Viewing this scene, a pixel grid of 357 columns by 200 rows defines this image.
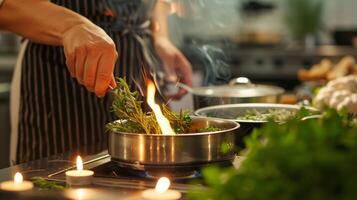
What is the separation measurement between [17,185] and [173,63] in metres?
1.38

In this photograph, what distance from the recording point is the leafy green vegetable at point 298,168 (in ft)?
2.27

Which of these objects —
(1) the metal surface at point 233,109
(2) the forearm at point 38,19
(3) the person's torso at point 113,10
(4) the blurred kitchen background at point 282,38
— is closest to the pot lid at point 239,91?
(1) the metal surface at point 233,109

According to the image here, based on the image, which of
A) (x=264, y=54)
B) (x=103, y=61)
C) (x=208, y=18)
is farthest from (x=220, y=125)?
(x=264, y=54)

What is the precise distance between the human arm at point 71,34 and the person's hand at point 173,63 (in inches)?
27.4

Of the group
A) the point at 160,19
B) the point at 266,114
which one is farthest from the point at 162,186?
the point at 160,19

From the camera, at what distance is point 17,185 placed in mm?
1160

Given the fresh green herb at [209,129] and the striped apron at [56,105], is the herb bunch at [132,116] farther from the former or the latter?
the striped apron at [56,105]

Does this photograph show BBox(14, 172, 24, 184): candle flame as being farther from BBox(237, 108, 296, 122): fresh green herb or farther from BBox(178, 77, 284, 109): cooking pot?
BBox(178, 77, 284, 109): cooking pot

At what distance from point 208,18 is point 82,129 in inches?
49.6

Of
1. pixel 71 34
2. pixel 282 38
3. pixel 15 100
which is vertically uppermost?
pixel 282 38

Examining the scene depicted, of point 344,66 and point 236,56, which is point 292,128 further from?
point 236,56

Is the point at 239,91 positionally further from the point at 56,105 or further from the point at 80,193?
the point at 80,193

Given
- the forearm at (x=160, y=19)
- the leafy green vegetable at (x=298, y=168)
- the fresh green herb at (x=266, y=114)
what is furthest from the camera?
the forearm at (x=160, y=19)

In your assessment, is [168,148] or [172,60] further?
[172,60]
